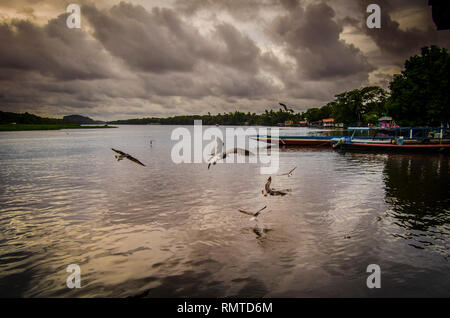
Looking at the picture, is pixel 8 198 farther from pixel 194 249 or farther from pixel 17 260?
pixel 194 249

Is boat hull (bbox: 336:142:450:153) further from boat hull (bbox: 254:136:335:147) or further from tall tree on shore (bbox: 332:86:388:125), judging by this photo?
tall tree on shore (bbox: 332:86:388:125)

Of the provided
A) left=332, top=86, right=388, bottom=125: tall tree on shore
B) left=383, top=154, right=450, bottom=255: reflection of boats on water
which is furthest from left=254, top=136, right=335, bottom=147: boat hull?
left=332, top=86, right=388, bottom=125: tall tree on shore

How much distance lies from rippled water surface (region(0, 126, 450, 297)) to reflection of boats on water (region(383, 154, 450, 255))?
8 cm

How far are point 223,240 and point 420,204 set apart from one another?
1290 cm

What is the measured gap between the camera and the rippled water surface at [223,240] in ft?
26.1

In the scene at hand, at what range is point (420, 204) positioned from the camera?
628 inches

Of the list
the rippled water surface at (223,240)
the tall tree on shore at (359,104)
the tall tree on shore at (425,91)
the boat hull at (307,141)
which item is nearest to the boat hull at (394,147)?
the boat hull at (307,141)

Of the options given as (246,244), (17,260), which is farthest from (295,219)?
(17,260)

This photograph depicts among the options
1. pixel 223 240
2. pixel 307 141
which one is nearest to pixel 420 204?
pixel 223 240

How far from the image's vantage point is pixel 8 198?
18594 millimetres

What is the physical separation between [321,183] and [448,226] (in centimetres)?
1077

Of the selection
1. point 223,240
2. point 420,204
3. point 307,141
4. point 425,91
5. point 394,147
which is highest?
point 425,91

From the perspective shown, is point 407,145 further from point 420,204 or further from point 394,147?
point 420,204
